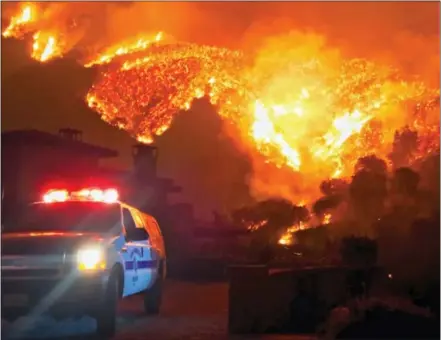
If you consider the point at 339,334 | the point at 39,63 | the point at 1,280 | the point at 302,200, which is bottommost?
the point at 339,334

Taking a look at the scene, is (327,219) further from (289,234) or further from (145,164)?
(145,164)

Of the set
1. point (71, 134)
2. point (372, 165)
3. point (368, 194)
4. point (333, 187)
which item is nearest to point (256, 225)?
point (333, 187)

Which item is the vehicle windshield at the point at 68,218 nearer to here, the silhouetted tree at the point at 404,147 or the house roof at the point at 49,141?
the silhouetted tree at the point at 404,147

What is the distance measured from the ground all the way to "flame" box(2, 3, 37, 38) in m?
6.23

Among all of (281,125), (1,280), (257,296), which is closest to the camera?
(1,280)

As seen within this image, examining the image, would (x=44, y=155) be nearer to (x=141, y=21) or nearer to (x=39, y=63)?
(x=39, y=63)

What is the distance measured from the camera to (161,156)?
18891 millimetres

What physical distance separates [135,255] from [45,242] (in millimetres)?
1817

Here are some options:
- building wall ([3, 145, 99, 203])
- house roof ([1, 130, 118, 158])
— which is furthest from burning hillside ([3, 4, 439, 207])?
building wall ([3, 145, 99, 203])

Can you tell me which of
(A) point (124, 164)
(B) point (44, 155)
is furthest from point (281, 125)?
(B) point (44, 155)

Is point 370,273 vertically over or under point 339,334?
over

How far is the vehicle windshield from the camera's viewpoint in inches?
408

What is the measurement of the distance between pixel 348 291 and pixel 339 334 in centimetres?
138

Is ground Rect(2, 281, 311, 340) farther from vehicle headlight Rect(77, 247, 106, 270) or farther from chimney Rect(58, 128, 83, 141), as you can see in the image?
chimney Rect(58, 128, 83, 141)
